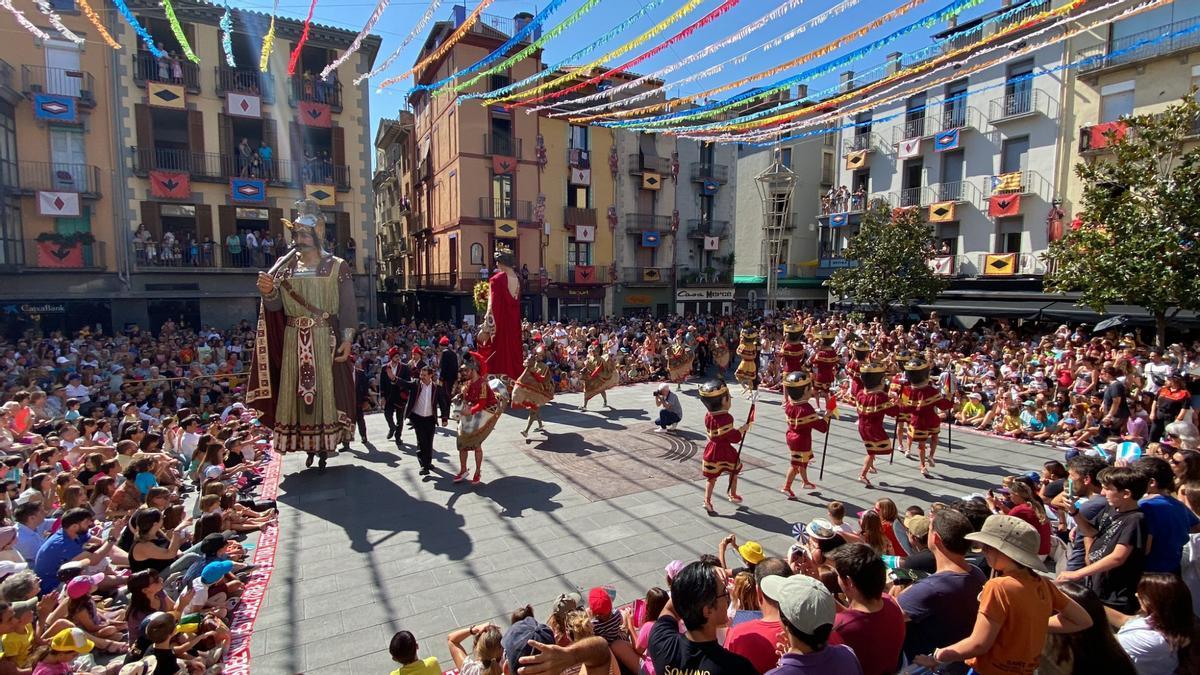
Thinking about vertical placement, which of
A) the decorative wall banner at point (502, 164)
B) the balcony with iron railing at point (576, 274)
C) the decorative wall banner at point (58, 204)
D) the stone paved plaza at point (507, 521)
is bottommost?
the stone paved plaza at point (507, 521)

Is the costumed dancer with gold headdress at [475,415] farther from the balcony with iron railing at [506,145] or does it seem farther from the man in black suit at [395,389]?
the balcony with iron railing at [506,145]

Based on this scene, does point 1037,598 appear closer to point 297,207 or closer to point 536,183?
point 297,207

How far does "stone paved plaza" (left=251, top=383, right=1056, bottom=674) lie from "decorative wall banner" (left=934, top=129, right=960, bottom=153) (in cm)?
1899

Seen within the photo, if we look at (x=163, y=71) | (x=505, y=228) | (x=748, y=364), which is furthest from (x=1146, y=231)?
(x=163, y=71)

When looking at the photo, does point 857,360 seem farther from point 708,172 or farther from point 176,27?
point 708,172

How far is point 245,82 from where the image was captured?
22.2m

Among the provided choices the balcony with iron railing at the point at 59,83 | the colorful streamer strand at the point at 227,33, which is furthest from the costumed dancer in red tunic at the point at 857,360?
the balcony with iron railing at the point at 59,83

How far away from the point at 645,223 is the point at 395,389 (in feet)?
81.4

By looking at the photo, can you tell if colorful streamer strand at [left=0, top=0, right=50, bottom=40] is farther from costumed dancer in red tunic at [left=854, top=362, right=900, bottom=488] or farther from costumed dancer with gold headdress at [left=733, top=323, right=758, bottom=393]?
costumed dancer with gold headdress at [left=733, top=323, right=758, bottom=393]

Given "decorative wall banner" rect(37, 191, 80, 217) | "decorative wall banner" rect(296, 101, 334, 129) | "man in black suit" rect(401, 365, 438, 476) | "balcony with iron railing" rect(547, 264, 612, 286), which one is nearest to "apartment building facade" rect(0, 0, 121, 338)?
"decorative wall banner" rect(37, 191, 80, 217)

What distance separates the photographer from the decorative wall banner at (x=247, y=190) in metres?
21.8

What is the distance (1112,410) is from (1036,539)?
32.8ft

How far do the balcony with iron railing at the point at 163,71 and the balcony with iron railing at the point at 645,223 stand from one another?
1971 cm

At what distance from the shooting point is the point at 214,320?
71.9 ft
